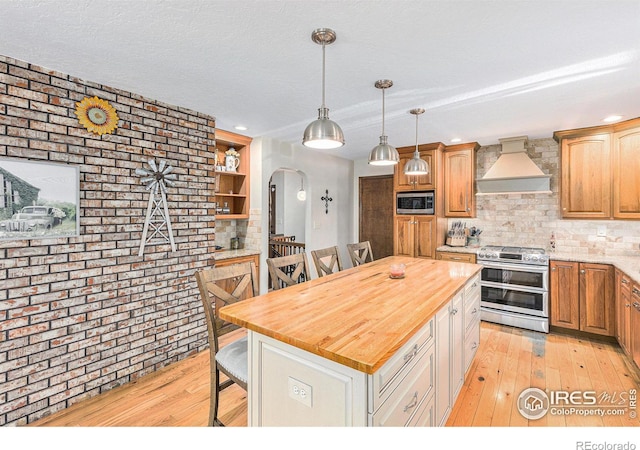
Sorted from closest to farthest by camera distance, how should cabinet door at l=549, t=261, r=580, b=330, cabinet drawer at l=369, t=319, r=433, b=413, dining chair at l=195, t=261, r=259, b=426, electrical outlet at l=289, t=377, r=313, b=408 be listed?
cabinet drawer at l=369, t=319, r=433, b=413, electrical outlet at l=289, t=377, r=313, b=408, dining chair at l=195, t=261, r=259, b=426, cabinet door at l=549, t=261, r=580, b=330

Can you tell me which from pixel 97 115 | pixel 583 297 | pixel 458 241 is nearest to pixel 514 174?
pixel 458 241

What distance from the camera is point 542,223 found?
161 inches

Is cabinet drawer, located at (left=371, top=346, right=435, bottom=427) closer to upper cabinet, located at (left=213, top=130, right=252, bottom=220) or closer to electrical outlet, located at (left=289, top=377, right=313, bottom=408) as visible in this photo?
electrical outlet, located at (left=289, top=377, right=313, bottom=408)

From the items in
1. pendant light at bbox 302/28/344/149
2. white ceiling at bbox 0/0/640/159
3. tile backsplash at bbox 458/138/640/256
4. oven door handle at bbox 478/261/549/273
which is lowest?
oven door handle at bbox 478/261/549/273

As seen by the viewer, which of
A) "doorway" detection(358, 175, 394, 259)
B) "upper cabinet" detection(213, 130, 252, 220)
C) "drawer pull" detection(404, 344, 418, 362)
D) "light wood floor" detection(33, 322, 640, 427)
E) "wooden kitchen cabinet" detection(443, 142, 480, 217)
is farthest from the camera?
"doorway" detection(358, 175, 394, 259)

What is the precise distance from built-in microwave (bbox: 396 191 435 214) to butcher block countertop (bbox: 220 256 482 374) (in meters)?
2.05

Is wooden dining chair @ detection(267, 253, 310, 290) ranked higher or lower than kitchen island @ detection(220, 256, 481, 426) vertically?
higher

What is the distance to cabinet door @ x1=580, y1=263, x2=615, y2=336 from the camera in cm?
321

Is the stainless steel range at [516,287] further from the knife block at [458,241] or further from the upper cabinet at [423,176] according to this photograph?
the upper cabinet at [423,176]

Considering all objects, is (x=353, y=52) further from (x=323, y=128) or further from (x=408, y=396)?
(x=408, y=396)

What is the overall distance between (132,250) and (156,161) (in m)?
0.82

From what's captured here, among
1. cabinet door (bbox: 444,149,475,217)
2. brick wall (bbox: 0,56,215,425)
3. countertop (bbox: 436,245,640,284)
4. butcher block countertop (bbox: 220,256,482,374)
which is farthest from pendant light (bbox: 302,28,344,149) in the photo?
cabinet door (bbox: 444,149,475,217)

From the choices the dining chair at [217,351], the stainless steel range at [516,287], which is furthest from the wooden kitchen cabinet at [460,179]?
the dining chair at [217,351]

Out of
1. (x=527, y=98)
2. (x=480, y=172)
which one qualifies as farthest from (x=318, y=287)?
(x=480, y=172)
